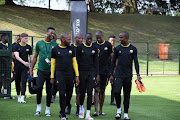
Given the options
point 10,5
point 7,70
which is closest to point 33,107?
point 7,70

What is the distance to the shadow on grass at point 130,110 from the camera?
28.7ft

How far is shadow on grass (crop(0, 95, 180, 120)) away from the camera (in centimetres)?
874

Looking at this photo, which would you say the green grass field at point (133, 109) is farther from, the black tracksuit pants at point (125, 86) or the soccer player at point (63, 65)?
the soccer player at point (63, 65)

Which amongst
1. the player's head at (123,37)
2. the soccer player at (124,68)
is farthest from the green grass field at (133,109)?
the player's head at (123,37)

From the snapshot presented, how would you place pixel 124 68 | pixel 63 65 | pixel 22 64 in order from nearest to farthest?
pixel 63 65, pixel 124 68, pixel 22 64

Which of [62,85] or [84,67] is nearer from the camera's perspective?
[62,85]

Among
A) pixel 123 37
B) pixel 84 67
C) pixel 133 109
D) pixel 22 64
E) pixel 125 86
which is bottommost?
pixel 133 109

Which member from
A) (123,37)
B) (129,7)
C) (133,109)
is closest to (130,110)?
(133,109)

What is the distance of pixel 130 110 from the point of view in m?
9.96

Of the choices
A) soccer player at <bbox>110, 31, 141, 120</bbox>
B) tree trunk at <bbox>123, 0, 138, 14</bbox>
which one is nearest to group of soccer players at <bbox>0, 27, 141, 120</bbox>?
soccer player at <bbox>110, 31, 141, 120</bbox>

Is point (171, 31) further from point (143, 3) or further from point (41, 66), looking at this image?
point (41, 66)

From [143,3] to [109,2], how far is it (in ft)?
20.6

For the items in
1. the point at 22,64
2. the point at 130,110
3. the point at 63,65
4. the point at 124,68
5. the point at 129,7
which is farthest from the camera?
the point at 129,7

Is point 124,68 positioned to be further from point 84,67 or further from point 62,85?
point 62,85
